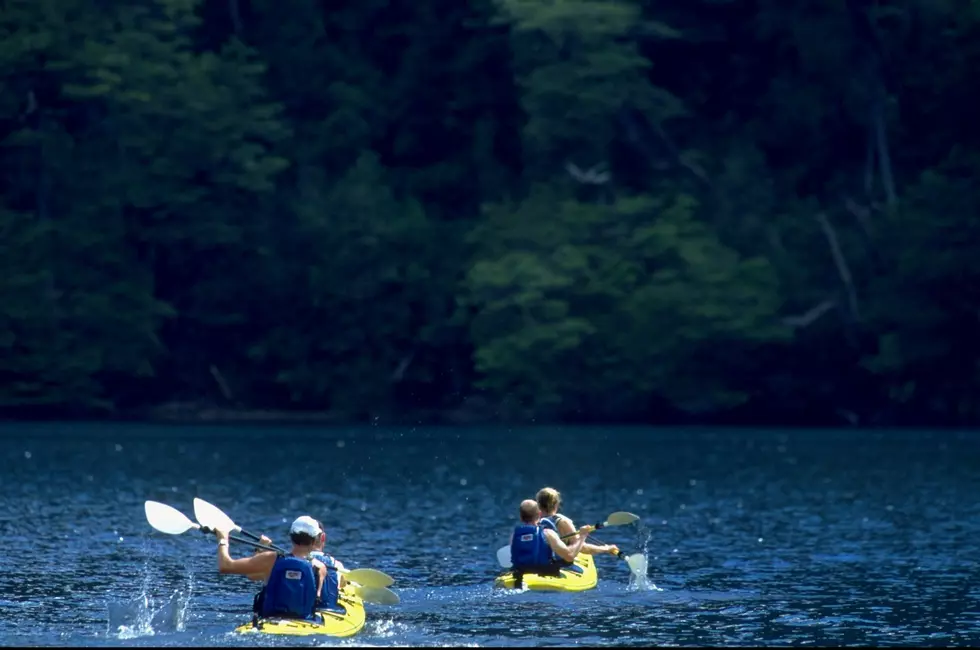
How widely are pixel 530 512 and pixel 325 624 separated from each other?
5442 millimetres

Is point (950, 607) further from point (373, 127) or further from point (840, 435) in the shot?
point (373, 127)

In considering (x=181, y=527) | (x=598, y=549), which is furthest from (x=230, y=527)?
(x=598, y=549)

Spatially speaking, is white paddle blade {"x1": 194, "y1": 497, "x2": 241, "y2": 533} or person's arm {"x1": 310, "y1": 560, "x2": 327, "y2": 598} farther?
white paddle blade {"x1": 194, "y1": 497, "x2": 241, "y2": 533}

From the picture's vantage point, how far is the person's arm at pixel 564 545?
27.4 m

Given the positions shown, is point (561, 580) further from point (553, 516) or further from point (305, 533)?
point (305, 533)

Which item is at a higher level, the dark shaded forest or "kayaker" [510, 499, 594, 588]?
the dark shaded forest

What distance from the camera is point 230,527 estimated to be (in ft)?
78.0

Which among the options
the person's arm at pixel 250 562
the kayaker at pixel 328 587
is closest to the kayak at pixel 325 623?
the kayaker at pixel 328 587

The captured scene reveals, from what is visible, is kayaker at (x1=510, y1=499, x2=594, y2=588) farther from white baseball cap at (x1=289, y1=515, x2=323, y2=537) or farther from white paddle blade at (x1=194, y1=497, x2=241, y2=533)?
white baseball cap at (x1=289, y1=515, x2=323, y2=537)

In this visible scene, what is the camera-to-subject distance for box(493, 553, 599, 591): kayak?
27.3 meters

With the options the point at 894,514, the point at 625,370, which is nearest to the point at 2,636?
the point at 894,514

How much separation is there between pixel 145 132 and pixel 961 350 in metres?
27.6

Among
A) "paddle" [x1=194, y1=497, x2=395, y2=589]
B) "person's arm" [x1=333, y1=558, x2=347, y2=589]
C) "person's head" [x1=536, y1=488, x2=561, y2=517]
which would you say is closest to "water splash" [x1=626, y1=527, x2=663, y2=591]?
"person's head" [x1=536, y1=488, x2=561, y2=517]

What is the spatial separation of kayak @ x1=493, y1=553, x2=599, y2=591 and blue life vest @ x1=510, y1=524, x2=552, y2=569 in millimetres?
163
